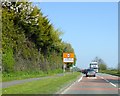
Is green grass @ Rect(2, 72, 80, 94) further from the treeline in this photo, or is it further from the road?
the treeline

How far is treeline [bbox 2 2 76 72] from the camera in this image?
5019 centimetres

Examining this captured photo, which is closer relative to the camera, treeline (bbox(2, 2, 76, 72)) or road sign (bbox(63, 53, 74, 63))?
treeline (bbox(2, 2, 76, 72))

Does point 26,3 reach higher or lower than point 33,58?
higher

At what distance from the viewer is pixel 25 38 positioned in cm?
6309

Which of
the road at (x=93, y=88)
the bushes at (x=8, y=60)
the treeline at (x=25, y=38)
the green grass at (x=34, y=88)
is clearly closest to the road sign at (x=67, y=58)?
the treeline at (x=25, y=38)

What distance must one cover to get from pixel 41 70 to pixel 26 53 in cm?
1543

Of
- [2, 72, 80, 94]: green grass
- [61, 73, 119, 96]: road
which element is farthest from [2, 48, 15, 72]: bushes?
[2, 72, 80, 94]: green grass

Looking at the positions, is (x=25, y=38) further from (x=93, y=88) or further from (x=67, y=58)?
(x=93, y=88)

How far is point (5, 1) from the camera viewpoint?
55.8 m

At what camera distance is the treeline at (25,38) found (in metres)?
50.2

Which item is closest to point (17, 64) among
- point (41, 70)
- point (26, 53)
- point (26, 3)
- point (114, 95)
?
point (26, 53)

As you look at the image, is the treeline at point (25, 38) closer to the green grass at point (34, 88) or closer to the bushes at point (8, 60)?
the bushes at point (8, 60)

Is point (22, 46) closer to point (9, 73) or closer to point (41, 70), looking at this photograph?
point (9, 73)

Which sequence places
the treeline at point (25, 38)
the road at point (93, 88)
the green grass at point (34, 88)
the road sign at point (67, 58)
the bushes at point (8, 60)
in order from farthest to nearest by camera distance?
the road sign at point (67, 58), the treeline at point (25, 38), the bushes at point (8, 60), the road at point (93, 88), the green grass at point (34, 88)
